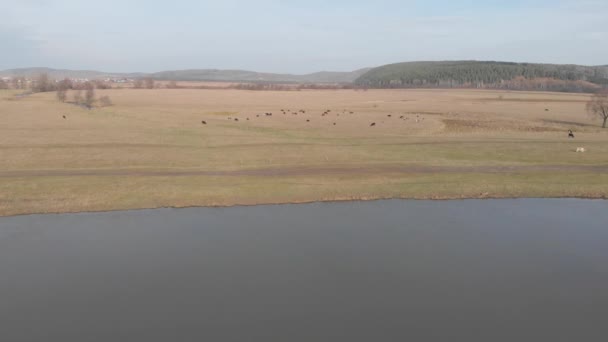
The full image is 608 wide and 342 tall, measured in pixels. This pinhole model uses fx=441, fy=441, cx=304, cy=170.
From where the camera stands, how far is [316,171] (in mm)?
36375

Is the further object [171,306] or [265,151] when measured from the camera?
[265,151]

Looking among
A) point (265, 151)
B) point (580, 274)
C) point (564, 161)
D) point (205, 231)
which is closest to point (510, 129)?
point (564, 161)

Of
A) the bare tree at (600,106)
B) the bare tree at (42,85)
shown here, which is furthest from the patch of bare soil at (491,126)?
the bare tree at (42,85)

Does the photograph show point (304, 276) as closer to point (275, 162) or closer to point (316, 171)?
point (316, 171)

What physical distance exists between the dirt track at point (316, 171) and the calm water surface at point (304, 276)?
884 centimetres

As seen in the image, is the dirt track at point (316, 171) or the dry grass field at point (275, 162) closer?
the dry grass field at point (275, 162)

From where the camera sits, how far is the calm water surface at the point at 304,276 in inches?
585

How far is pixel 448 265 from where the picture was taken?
63.6 ft

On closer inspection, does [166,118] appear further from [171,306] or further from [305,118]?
[171,306]

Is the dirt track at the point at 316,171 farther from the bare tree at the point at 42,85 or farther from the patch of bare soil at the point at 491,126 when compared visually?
the bare tree at the point at 42,85

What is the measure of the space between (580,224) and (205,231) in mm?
21075

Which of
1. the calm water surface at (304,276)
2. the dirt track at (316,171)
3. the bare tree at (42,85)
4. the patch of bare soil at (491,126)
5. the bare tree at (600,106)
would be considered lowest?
the calm water surface at (304,276)

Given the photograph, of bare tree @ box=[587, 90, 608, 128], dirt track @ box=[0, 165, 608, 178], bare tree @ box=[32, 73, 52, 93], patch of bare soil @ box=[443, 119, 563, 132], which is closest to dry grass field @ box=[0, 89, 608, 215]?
dirt track @ box=[0, 165, 608, 178]

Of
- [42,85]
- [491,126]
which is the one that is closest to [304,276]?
[491,126]
